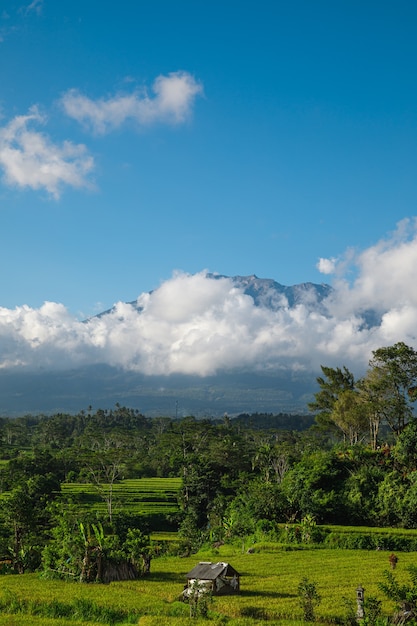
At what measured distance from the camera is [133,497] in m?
59.4

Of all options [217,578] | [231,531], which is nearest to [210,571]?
[217,578]

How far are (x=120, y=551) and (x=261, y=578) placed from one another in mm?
6622

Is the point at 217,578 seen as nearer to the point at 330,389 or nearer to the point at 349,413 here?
the point at 349,413

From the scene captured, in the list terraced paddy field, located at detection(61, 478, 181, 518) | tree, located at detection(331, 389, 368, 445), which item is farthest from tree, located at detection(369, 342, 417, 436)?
terraced paddy field, located at detection(61, 478, 181, 518)

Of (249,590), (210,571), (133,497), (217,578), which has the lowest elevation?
(133,497)

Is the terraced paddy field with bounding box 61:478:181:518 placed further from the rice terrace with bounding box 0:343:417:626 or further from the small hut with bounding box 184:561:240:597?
the small hut with bounding box 184:561:240:597

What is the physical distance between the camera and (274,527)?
39156 mm

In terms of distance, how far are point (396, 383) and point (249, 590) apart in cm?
3149

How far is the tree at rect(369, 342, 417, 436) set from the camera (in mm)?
49438

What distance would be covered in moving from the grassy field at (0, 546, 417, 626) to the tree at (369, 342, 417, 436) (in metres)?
18.6

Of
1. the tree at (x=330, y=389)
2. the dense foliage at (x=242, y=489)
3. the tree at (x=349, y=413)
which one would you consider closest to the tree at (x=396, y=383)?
the dense foliage at (x=242, y=489)

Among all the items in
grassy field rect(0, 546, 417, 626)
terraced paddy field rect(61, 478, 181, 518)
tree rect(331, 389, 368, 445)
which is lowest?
terraced paddy field rect(61, 478, 181, 518)

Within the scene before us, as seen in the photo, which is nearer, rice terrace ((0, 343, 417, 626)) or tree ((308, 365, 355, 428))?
rice terrace ((0, 343, 417, 626))

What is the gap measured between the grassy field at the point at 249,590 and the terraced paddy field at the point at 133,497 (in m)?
22.4
